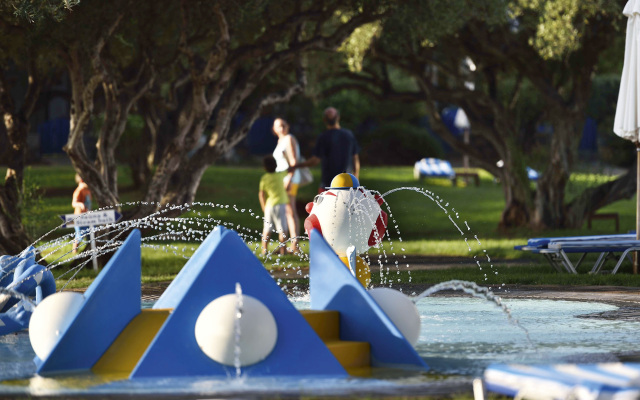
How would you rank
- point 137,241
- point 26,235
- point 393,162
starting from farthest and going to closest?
1. point 393,162
2. point 26,235
3. point 137,241

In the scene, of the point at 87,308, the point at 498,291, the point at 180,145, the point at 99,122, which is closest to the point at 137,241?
the point at 87,308

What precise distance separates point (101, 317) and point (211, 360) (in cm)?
94

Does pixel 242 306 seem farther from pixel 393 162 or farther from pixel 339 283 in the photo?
pixel 393 162

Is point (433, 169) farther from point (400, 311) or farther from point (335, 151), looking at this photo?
point (400, 311)

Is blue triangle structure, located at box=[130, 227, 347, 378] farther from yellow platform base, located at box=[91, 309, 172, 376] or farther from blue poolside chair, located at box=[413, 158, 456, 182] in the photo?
blue poolside chair, located at box=[413, 158, 456, 182]

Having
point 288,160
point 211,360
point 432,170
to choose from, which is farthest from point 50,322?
point 432,170

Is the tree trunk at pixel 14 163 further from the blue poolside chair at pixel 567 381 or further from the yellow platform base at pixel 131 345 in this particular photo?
the blue poolside chair at pixel 567 381

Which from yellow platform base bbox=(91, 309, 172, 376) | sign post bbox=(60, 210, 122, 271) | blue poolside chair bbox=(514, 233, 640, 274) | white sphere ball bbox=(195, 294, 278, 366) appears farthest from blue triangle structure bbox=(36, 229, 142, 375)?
blue poolside chair bbox=(514, 233, 640, 274)

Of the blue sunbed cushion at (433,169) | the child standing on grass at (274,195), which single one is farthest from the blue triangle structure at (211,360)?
the blue sunbed cushion at (433,169)

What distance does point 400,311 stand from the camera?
7012 millimetres

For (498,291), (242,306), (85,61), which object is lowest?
(498,291)

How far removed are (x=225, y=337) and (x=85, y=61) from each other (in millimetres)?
11632

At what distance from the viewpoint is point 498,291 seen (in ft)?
37.2

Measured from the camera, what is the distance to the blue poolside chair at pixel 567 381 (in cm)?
433
